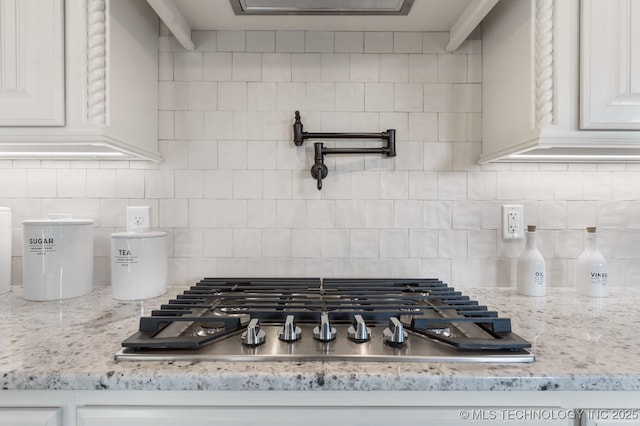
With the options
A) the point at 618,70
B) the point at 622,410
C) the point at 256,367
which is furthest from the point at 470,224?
the point at 256,367

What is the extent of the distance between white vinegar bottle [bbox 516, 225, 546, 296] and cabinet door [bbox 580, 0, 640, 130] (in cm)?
41

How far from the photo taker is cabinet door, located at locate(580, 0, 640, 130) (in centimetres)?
98

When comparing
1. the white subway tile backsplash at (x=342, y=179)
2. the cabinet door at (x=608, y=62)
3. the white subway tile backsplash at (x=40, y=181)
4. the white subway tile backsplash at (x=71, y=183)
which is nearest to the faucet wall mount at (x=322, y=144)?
the white subway tile backsplash at (x=342, y=179)

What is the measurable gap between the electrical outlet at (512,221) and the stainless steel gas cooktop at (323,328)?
397 millimetres

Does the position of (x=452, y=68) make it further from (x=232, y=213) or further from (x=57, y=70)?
(x=57, y=70)

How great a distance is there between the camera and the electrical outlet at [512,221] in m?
1.34

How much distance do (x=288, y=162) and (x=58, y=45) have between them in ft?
2.40

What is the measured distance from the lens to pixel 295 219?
135 cm

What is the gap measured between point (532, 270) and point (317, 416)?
3.04ft

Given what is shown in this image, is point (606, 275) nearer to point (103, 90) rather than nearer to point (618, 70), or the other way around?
point (618, 70)

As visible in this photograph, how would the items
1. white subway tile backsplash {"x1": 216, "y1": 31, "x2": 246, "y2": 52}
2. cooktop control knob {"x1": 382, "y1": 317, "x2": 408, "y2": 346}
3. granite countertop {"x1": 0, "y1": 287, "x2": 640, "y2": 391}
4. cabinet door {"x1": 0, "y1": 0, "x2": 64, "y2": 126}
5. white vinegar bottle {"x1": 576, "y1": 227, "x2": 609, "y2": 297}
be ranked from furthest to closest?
white subway tile backsplash {"x1": 216, "y1": 31, "x2": 246, "y2": 52} < white vinegar bottle {"x1": 576, "y1": 227, "x2": 609, "y2": 297} < cabinet door {"x1": 0, "y1": 0, "x2": 64, "y2": 126} < cooktop control knob {"x1": 382, "y1": 317, "x2": 408, "y2": 346} < granite countertop {"x1": 0, "y1": 287, "x2": 640, "y2": 391}

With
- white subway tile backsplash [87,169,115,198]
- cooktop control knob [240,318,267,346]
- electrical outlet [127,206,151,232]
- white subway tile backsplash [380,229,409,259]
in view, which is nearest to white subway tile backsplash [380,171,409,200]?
white subway tile backsplash [380,229,409,259]

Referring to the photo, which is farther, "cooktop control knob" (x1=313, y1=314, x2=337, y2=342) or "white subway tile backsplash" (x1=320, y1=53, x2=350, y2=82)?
"white subway tile backsplash" (x1=320, y1=53, x2=350, y2=82)

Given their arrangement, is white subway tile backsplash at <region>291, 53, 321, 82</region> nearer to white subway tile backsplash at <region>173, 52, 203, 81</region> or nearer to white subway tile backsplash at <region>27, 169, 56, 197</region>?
white subway tile backsplash at <region>173, 52, 203, 81</region>
